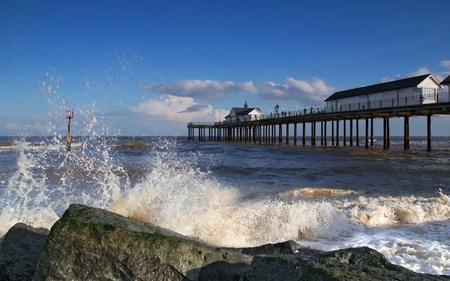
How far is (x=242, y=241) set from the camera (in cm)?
595

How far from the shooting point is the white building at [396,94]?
100 feet

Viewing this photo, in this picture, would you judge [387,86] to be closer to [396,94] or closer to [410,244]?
[396,94]

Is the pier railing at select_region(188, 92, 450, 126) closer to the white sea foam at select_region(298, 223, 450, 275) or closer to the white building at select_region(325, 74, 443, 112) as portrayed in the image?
the white building at select_region(325, 74, 443, 112)

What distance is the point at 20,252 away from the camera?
3863mm

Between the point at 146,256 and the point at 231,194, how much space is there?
7.31 meters

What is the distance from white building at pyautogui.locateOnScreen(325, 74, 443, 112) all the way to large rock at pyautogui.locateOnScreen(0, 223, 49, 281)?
104ft

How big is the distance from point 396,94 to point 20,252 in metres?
35.3

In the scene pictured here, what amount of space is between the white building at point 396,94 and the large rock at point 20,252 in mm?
31704

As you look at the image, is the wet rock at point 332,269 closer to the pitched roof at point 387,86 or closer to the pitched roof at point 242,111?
the pitched roof at point 387,86

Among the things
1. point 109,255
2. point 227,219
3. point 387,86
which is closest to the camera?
point 109,255

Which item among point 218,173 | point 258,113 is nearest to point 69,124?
point 218,173

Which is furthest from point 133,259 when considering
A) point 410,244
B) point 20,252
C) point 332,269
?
point 410,244

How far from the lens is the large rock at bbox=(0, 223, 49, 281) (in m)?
3.58

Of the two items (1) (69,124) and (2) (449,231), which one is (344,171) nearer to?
(2) (449,231)
